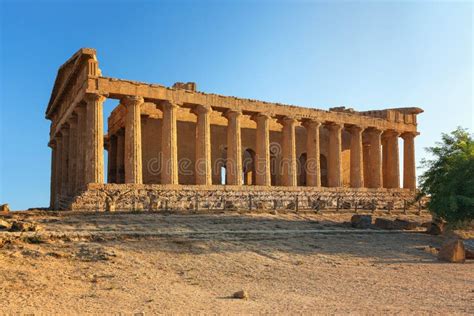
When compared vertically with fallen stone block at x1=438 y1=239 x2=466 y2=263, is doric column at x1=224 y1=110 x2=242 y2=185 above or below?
above

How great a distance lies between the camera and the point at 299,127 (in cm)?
4128

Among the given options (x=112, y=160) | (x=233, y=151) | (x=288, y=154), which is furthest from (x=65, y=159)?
(x=288, y=154)

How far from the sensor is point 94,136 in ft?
87.1

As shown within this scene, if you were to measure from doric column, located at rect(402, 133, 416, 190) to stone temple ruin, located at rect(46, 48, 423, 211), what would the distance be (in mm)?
86

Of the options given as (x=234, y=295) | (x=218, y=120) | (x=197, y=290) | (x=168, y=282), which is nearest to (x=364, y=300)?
(x=234, y=295)

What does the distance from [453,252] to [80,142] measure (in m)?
21.7

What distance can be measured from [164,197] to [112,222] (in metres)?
8.38

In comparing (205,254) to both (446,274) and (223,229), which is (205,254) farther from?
(446,274)

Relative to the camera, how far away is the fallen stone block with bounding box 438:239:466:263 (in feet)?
51.5

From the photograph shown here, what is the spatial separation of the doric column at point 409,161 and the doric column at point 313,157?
10.3 meters

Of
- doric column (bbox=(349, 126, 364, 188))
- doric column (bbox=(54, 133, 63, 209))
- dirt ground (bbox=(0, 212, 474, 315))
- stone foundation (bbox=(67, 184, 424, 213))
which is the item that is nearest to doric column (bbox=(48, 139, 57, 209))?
doric column (bbox=(54, 133, 63, 209))

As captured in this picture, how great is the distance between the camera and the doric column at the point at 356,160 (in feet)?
122

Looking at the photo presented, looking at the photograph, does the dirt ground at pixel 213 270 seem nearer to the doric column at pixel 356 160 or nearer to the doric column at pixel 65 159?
the doric column at pixel 65 159

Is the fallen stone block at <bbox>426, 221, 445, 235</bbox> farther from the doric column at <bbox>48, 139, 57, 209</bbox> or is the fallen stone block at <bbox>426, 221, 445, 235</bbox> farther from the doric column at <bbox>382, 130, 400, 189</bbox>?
the doric column at <bbox>48, 139, 57, 209</bbox>
